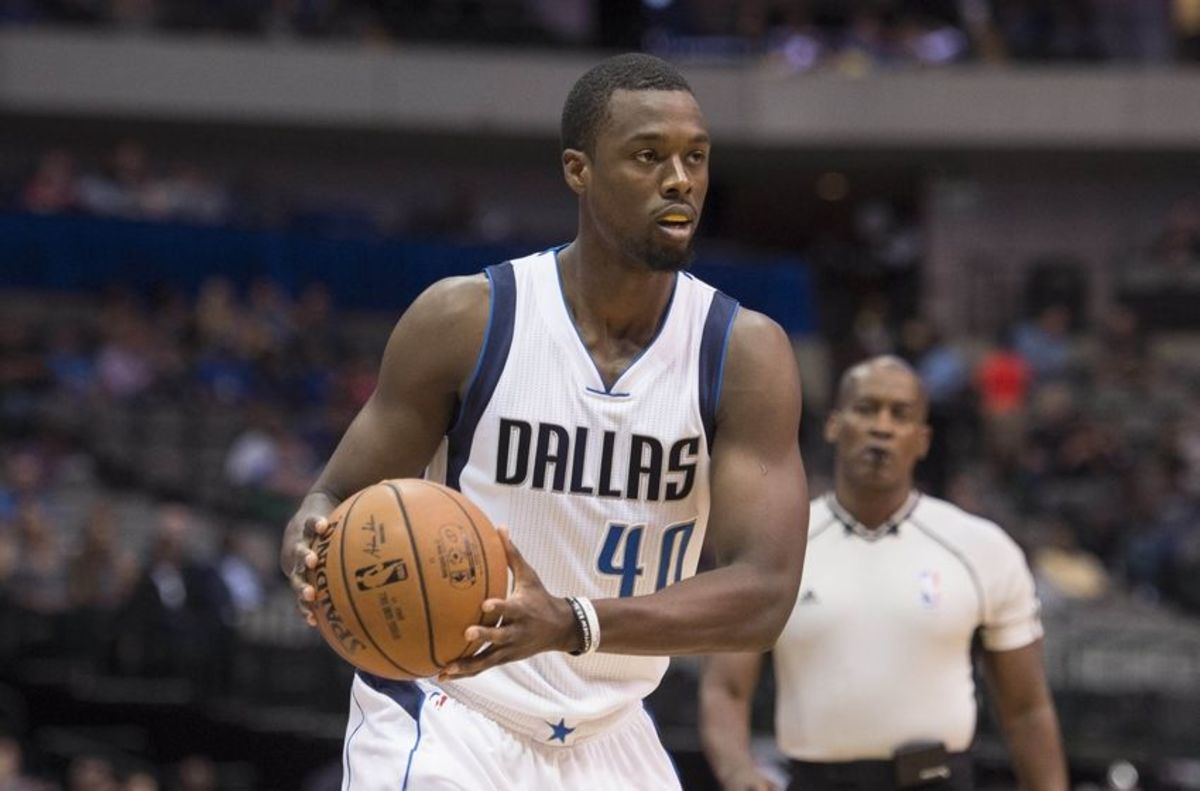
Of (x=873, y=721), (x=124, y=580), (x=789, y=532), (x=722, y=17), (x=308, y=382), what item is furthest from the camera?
(x=722, y=17)

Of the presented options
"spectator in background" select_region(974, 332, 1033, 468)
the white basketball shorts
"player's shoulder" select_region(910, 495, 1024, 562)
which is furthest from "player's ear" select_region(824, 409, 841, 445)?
"spectator in background" select_region(974, 332, 1033, 468)

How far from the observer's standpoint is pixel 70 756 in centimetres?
1218

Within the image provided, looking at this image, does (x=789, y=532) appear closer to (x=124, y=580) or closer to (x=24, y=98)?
(x=124, y=580)

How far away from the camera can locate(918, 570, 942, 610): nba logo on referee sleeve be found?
6.45m

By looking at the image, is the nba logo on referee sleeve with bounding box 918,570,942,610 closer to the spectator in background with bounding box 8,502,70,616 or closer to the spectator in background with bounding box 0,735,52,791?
the spectator in background with bounding box 0,735,52,791

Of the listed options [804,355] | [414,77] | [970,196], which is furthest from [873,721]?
[970,196]

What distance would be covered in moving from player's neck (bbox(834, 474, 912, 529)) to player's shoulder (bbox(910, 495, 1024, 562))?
0.24 ft

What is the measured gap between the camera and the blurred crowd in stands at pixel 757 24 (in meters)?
23.2

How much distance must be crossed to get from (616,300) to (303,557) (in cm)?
96

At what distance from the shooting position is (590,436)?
4.41m

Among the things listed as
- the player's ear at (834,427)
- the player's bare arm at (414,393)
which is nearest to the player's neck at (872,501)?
the player's ear at (834,427)

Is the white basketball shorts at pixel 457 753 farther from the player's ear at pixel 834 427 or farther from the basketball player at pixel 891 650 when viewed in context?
the player's ear at pixel 834 427

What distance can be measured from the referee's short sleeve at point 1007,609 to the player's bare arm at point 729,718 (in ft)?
2.48

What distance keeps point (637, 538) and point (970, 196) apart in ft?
68.9
